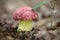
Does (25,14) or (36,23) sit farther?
(36,23)

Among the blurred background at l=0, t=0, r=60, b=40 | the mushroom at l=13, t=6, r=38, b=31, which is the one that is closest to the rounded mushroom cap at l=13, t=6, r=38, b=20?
the mushroom at l=13, t=6, r=38, b=31

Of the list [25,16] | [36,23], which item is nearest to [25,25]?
[25,16]

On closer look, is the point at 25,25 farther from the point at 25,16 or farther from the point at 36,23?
the point at 36,23

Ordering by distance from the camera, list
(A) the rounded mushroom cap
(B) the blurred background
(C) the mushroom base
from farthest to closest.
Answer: (B) the blurred background
(C) the mushroom base
(A) the rounded mushroom cap

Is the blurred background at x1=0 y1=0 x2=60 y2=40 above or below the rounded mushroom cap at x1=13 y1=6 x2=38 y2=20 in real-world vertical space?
below

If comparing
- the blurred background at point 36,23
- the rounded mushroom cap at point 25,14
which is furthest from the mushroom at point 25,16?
the blurred background at point 36,23

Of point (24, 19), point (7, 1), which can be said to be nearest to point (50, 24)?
point (24, 19)

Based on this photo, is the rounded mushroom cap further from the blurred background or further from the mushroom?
the blurred background

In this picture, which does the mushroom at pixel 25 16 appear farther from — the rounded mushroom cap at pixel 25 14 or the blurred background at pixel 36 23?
the blurred background at pixel 36 23
